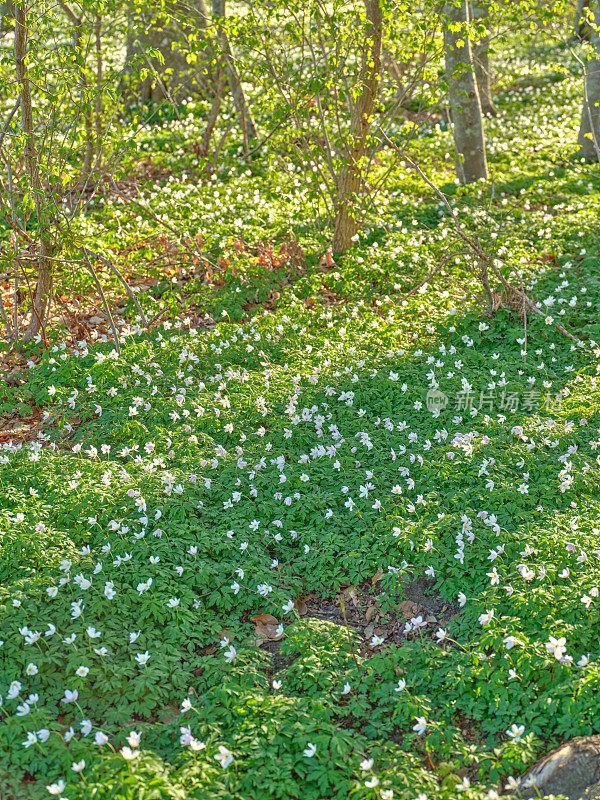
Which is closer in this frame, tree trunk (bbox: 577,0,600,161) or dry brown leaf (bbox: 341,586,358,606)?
dry brown leaf (bbox: 341,586,358,606)

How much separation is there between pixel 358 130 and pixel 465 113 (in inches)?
→ 126

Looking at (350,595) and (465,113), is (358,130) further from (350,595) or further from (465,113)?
(350,595)

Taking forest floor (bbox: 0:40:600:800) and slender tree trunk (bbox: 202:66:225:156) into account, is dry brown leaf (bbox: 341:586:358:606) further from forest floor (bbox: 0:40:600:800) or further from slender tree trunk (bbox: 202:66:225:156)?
slender tree trunk (bbox: 202:66:225:156)

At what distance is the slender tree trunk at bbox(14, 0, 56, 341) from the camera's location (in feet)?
18.3

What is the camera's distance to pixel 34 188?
5730 millimetres

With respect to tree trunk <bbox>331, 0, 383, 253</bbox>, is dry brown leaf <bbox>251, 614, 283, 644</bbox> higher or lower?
lower

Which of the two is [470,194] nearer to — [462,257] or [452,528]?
[462,257]

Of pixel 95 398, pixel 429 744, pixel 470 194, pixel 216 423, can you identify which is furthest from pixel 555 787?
pixel 470 194

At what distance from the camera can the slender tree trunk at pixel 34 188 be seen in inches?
220

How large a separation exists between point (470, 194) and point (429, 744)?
27.3 ft

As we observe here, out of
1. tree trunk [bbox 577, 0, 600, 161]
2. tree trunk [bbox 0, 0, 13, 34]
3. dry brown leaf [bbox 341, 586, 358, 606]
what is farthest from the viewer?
tree trunk [bbox 577, 0, 600, 161]

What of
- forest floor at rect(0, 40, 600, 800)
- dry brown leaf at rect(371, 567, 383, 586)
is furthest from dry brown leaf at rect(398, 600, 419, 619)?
dry brown leaf at rect(371, 567, 383, 586)

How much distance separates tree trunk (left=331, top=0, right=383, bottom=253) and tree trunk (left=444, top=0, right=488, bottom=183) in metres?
2.52

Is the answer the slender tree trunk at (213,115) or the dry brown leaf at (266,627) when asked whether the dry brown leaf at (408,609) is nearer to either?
the dry brown leaf at (266,627)
